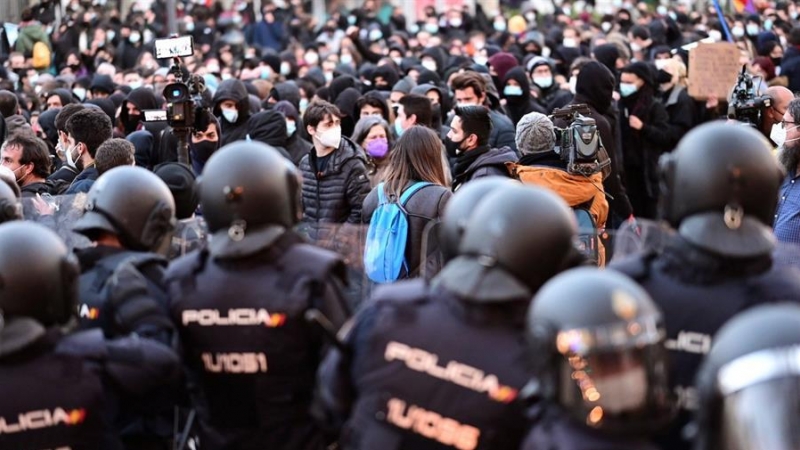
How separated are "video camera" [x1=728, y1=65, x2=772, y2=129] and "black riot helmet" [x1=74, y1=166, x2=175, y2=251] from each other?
15.8ft

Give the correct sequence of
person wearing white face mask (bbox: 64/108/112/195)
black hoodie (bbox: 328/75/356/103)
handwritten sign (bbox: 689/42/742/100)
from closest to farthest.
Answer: person wearing white face mask (bbox: 64/108/112/195), handwritten sign (bbox: 689/42/742/100), black hoodie (bbox: 328/75/356/103)

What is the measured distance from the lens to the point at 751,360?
10.3 feet

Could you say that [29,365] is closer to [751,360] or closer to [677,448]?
[677,448]

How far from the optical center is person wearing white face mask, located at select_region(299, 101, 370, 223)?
927 centimetres

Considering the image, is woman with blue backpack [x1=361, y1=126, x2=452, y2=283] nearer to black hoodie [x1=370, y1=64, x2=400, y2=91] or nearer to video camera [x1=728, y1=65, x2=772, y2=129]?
video camera [x1=728, y1=65, x2=772, y2=129]

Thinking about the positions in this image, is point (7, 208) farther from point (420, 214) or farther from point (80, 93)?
point (80, 93)

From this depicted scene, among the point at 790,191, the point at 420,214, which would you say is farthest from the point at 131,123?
the point at 790,191

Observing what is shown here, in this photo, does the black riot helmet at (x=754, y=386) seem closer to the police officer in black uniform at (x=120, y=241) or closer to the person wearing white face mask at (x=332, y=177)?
the police officer in black uniform at (x=120, y=241)

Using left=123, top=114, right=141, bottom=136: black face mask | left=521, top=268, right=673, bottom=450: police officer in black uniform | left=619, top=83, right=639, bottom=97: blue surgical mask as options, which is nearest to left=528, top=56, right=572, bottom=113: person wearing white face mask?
left=619, top=83, right=639, bottom=97: blue surgical mask

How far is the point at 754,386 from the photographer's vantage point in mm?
3117

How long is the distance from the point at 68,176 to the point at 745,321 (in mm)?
6688

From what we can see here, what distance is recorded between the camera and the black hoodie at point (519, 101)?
12945 millimetres

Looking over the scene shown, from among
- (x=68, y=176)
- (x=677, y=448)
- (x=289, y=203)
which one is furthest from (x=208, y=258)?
(x=68, y=176)

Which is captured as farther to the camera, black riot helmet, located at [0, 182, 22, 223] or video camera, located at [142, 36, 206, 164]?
video camera, located at [142, 36, 206, 164]
